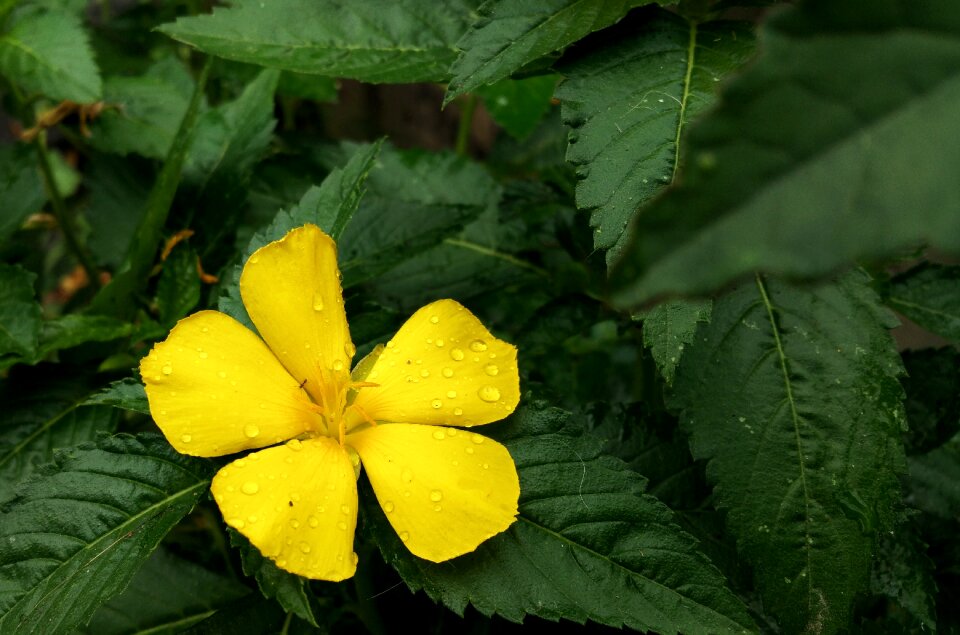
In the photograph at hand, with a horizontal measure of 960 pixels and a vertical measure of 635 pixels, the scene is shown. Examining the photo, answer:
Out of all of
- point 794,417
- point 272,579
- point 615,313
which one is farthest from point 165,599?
point 794,417

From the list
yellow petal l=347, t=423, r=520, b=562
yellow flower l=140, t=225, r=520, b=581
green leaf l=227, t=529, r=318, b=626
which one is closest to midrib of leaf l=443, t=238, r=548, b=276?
yellow flower l=140, t=225, r=520, b=581

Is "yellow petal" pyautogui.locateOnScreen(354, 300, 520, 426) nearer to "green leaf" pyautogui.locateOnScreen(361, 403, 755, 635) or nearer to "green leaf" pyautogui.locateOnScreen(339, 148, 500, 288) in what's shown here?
"green leaf" pyautogui.locateOnScreen(361, 403, 755, 635)

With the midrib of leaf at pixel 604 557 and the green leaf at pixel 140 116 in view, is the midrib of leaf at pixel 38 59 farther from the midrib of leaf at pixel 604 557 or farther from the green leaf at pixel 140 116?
the midrib of leaf at pixel 604 557

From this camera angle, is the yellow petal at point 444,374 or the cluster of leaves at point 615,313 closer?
the cluster of leaves at point 615,313

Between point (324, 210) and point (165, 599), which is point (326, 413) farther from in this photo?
point (165, 599)

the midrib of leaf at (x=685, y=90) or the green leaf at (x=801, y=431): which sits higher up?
the midrib of leaf at (x=685, y=90)

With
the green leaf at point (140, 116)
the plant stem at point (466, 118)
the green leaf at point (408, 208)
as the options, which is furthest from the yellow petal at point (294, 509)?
the plant stem at point (466, 118)

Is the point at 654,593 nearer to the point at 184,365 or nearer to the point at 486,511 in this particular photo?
the point at 486,511
